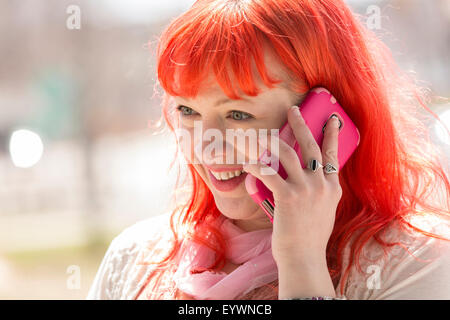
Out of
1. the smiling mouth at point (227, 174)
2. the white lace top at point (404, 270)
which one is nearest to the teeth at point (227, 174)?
the smiling mouth at point (227, 174)

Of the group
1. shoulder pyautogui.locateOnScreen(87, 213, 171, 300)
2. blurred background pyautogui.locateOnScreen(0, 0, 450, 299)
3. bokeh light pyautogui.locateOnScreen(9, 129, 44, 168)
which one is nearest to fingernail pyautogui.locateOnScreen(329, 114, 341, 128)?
shoulder pyautogui.locateOnScreen(87, 213, 171, 300)

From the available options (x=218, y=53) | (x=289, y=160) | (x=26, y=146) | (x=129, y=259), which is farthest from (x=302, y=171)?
(x=26, y=146)

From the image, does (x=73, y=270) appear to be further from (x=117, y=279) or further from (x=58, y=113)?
(x=58, y=113)

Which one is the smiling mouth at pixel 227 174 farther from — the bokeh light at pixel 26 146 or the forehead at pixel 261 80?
the bokeh light at pixel 26 146

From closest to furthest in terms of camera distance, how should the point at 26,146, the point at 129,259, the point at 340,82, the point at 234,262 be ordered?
the point at 340,82, the point at 234,262, the point at 129,259, the point at 26,146

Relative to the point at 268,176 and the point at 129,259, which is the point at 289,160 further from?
the point at 129,259

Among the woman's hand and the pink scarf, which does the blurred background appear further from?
the woman's hand

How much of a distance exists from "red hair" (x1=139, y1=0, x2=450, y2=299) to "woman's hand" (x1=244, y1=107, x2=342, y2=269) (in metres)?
0.13

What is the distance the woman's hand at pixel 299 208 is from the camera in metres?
0.83

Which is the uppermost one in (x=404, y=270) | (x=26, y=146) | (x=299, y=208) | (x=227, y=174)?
(x=26, y=146)

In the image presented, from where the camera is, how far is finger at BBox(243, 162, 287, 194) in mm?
830

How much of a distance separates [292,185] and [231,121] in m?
0.18

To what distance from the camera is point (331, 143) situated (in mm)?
906
